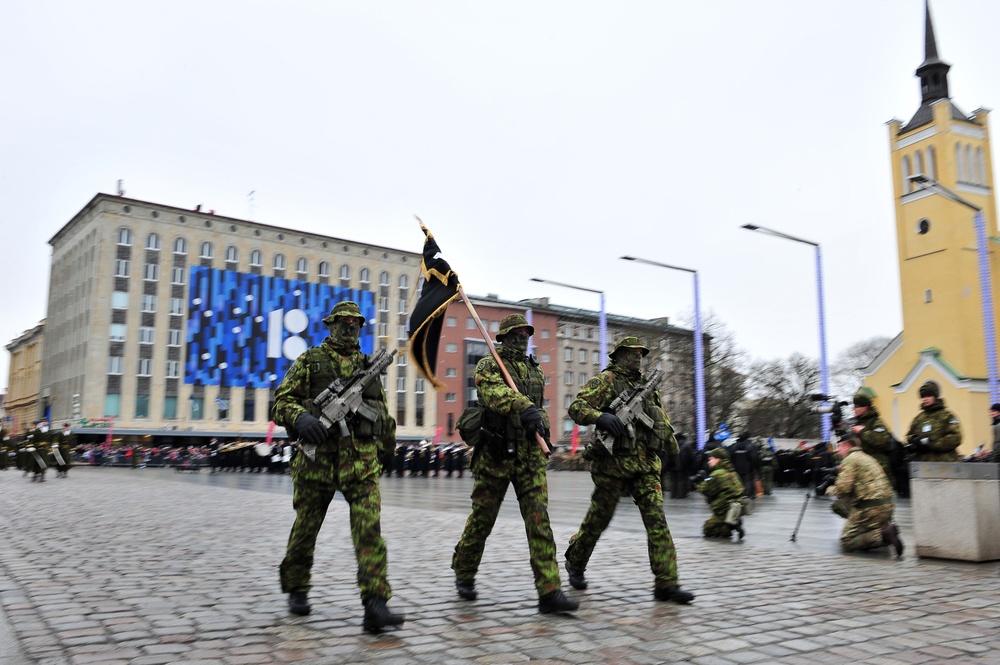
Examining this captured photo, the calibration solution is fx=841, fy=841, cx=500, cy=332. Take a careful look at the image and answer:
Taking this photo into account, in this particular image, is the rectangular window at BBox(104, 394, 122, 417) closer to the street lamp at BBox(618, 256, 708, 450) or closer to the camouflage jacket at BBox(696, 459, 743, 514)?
the street lamp at BBox(618, 256, 708, 450)

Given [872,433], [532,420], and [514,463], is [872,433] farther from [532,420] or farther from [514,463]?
[532,420]

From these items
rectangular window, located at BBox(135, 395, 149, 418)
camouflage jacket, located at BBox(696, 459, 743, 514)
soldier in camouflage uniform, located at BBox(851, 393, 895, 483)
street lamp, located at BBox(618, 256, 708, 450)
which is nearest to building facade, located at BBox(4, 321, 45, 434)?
rectangular window, located at BBox(135, 395, 149, 418)

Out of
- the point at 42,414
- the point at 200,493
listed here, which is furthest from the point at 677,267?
the point at 42,414

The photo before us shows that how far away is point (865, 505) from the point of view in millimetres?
9461

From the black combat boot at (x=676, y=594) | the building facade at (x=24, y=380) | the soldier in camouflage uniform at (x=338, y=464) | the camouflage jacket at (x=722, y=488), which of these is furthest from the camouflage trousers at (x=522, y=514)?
the building facade at (x=24, y=380)

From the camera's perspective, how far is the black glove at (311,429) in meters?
5.23

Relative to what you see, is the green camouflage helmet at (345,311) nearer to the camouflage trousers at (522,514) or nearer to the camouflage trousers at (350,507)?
the camouflage trousers at (350,507)

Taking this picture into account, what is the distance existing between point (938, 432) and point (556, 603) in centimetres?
702

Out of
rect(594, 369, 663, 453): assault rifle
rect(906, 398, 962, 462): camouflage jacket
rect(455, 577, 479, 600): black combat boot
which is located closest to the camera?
rect(455, 577, 479, 600): black combat boot

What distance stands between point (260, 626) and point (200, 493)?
60.5ft

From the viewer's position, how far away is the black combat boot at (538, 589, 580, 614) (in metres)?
5.77

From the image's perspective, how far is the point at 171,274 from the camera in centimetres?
7031

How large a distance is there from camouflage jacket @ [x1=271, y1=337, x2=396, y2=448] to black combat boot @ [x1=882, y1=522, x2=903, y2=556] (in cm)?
615

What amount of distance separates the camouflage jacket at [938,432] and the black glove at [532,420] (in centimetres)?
673
